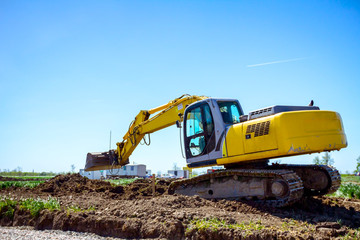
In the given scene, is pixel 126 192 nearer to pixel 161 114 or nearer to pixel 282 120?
pixel 161 114

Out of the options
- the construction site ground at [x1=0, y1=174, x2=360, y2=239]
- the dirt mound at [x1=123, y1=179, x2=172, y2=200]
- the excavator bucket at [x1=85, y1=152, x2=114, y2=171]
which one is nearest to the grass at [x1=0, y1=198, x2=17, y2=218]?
the construction site ground at [x1=0, y1=174, x2=360, y2=239]

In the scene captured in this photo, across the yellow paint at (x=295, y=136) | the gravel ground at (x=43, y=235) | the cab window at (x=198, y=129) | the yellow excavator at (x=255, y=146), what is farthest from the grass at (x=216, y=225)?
the cab window at (x=198, y=129)

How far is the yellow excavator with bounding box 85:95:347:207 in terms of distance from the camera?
8477mm

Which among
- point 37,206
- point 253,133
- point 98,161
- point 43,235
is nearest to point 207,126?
point 253,133

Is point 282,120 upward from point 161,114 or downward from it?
downward

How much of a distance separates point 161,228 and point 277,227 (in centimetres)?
226

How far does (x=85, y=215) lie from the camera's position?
781 cm

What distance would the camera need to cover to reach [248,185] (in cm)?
950

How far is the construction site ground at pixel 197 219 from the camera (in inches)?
240

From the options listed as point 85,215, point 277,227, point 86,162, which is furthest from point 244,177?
point 86,162

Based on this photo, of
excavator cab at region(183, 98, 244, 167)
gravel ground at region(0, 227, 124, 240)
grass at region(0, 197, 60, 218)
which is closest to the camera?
gravel ground at region(0, 227, 124, 240)

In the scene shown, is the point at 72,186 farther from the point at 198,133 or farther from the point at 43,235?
the point at 43,235

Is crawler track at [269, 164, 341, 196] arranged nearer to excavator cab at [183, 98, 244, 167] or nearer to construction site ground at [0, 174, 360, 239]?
construction site ground at [0, 174, 360, 239]

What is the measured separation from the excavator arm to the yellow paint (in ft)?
10.6
